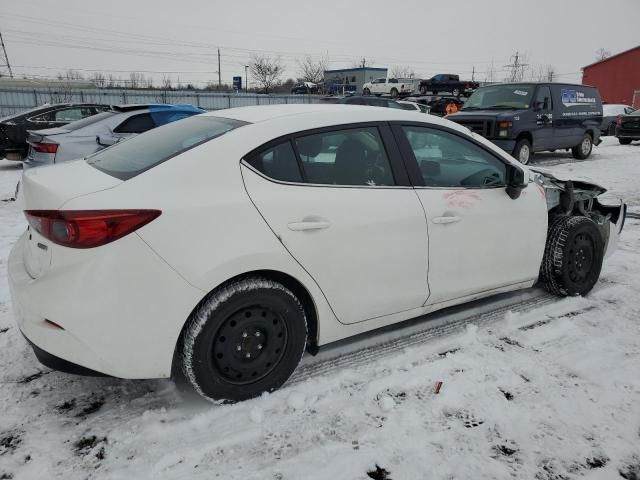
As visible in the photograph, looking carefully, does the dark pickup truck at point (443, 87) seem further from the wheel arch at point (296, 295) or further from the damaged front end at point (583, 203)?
→ the wheel arch at point (296, 295)

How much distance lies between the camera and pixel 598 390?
2.78 metres

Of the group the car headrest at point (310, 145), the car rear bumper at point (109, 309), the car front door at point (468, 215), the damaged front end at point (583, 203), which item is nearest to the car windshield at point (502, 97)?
the damaged front end at point (583, 203)

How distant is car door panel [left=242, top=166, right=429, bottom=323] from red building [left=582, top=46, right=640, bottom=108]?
1599 inches

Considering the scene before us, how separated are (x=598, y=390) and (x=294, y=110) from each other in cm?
242

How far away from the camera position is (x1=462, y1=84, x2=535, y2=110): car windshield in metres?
11.5

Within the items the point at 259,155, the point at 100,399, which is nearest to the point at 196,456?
the point at 100,399

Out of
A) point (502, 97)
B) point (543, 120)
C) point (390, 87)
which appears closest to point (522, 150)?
point (543, 120)

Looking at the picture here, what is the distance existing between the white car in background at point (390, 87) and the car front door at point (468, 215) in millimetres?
35671

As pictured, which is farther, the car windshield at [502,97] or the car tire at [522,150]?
the car windshield at [502,97]

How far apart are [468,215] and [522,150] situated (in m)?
9.16

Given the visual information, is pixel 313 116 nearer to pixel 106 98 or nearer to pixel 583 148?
pixel 583 148

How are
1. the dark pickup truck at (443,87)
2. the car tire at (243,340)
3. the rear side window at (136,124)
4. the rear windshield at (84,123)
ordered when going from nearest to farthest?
the car tire at (243,340) → the rear windshield at (84,123) → the rear side window at (136,124) → the dark pickup truck at (443,87)

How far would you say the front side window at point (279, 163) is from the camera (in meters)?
2.63

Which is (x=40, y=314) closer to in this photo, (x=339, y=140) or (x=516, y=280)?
(x=339, y=140)
